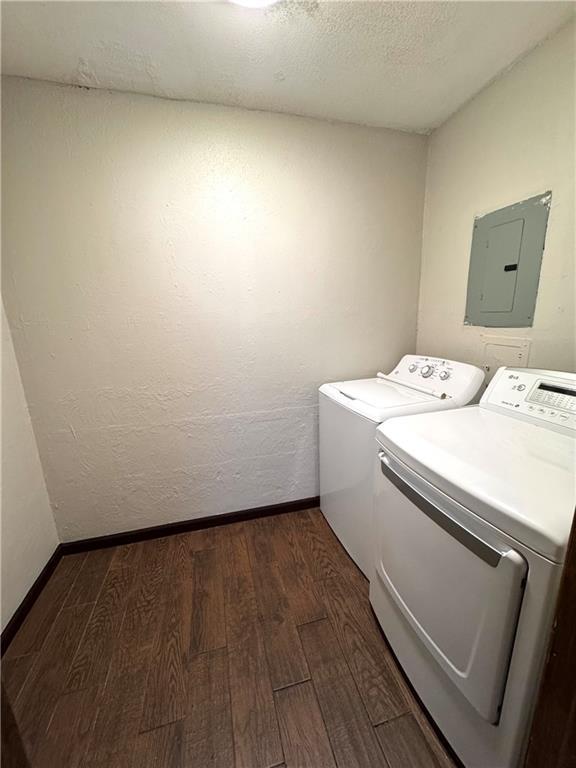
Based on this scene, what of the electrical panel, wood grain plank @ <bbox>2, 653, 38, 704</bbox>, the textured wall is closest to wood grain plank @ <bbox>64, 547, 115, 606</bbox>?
the textured wall

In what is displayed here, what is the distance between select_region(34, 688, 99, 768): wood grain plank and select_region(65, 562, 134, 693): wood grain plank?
1.5 inches

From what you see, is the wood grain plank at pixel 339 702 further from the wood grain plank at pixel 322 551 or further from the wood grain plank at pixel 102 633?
the wood grain plank at pixel 102 633

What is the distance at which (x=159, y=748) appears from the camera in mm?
896

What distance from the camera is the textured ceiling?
3.27 feet

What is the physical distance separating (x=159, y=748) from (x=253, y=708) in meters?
0.29

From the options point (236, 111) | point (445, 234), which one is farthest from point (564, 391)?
point (236, 111)

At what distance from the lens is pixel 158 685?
1048 mm

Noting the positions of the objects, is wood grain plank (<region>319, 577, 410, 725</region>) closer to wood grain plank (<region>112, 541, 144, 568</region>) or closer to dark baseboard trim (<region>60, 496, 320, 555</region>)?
dark baseboard trim (<region>60, 496, 320, 555</region>)

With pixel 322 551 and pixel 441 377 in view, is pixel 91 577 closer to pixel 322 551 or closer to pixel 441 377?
pixel 322 551

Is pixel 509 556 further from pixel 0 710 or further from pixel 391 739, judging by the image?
pixel 0 710

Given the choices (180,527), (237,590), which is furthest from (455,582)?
(180,527)

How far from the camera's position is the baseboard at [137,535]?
4.33 feet

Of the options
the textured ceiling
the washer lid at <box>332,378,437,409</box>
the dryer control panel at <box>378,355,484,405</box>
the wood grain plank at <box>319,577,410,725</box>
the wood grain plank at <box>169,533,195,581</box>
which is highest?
the textured ceiling

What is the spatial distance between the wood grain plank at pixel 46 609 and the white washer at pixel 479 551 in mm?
1416
